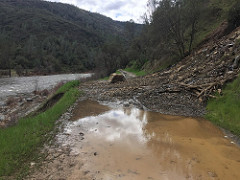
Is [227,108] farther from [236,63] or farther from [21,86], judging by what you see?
[21,86]

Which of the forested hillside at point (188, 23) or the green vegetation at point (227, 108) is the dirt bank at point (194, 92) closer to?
the green vegetation at point (227, 108)

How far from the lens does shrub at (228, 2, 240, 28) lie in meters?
16.9

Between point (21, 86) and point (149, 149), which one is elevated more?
point (149, 149)

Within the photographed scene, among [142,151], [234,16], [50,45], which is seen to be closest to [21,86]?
[142,151]

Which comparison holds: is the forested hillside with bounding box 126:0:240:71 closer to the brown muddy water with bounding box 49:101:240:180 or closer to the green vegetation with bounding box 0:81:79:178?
the brown muddy water with bounding box 49:101:240:180

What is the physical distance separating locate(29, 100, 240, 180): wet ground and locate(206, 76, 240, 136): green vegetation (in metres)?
0.52

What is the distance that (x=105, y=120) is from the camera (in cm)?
955

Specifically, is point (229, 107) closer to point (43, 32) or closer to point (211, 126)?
point (211, 126)

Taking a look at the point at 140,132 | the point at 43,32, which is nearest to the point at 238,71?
the point at 140,132

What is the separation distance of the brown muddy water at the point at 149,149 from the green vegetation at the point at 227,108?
0.49m

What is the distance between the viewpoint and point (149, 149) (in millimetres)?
6172

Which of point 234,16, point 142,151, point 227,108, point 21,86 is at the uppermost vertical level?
point 234,16

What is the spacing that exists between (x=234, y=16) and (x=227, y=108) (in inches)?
519

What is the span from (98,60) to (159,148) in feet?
148
